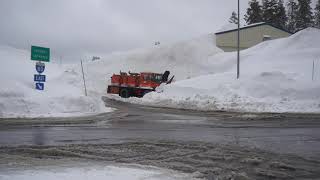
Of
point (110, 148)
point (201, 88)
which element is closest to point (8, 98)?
point (110, 148)

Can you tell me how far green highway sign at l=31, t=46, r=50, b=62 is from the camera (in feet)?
76.0

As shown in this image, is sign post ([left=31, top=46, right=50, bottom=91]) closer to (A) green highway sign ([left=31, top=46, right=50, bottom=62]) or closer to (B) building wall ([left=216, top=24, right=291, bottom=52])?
(A) green highway sign ([left=31, top=46, right=50, bottom=62])

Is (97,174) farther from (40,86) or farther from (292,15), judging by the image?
(292,15)

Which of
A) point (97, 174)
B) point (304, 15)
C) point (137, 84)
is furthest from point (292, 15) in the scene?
point (97, 174)

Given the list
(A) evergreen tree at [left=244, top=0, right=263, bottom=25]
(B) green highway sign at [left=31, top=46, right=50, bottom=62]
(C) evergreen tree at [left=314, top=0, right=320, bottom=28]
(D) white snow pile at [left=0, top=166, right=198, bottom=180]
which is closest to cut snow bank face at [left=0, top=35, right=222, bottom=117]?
(B) green highway sign at [left=31, top=46, right=50, bottom=62]

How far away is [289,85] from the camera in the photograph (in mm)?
32781

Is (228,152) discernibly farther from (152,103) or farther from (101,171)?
(152,103)

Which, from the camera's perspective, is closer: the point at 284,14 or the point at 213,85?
the point at 213,85

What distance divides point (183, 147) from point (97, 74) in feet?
189

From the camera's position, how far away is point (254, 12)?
9262cm

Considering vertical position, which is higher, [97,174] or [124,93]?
[124,93]

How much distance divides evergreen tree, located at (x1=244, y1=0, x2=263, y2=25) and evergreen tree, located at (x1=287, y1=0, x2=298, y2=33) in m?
9.47

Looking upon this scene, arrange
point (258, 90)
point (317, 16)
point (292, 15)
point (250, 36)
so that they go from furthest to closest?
point (292, 15) → point (317, 16) → point (250, 36) → point (258, 90)

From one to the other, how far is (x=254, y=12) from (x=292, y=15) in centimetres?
1692
